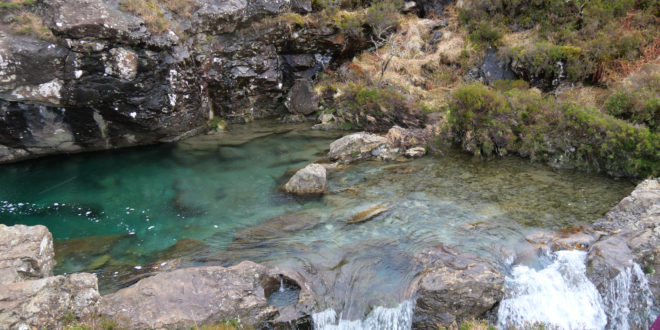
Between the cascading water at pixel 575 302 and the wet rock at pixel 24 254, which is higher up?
the wet rock at pixel 24 254

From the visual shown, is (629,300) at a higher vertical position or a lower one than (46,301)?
lower

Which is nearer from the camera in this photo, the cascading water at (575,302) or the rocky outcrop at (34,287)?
the rocky outcrop at (34,287)

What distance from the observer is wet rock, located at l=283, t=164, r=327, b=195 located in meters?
10.5

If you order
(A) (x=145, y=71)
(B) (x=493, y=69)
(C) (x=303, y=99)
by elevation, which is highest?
(A) (x=145, y=71)

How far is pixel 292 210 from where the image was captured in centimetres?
973

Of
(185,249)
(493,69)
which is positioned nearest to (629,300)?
(185,249)

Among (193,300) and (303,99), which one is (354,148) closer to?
(303,99)

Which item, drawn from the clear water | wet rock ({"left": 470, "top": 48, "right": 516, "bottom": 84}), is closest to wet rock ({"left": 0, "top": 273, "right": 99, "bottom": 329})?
the clear water

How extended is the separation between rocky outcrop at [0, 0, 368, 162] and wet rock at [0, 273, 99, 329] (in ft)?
27.6

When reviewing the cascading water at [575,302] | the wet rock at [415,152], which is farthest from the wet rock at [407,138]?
the cascading water at [575,302]

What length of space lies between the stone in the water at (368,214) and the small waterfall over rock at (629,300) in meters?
4.42

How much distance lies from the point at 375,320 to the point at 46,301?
4.90 meters

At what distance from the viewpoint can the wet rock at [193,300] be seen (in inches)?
233

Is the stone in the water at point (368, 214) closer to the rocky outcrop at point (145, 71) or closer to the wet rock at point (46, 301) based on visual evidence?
the wet rock at point (46, 301)
